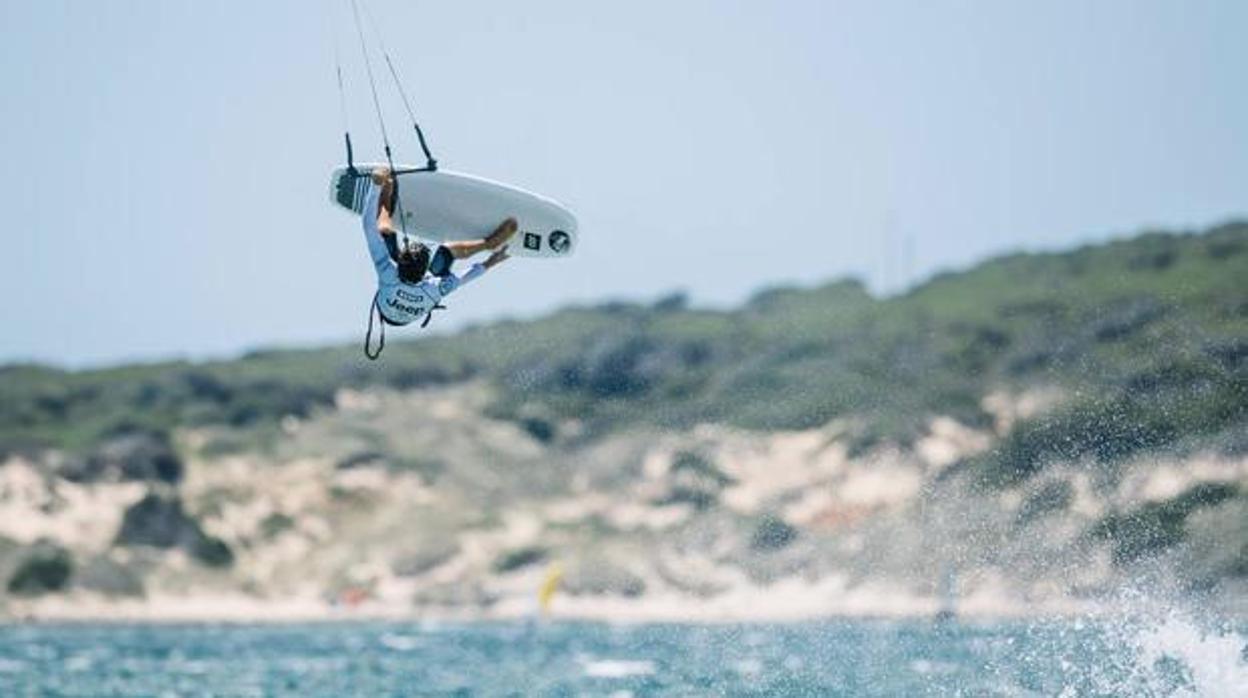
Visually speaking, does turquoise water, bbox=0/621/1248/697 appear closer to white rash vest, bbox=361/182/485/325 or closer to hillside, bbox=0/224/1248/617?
hillside, bbox=0/224/1248/617

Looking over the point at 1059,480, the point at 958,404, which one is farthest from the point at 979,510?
the point at 958,404

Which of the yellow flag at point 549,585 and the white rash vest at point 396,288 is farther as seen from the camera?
the yellow flag at point 549,585

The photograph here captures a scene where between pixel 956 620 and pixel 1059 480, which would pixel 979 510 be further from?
pixel 956 620

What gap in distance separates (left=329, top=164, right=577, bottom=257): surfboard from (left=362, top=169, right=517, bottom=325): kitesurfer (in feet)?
10.7

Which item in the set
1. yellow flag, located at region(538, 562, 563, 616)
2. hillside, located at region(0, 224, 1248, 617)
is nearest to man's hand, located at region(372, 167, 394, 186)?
hillside, located at region(0, 224, 1248, 617)

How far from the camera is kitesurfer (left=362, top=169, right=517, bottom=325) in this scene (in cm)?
1579

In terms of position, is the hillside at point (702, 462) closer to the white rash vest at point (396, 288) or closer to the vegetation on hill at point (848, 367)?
the vegetation on hill at point (848, 367)

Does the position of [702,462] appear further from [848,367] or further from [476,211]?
[476,211]

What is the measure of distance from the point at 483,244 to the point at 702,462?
6586 cm

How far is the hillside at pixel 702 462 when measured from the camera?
2475 inches

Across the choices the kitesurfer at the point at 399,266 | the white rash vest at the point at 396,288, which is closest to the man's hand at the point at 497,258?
the kitesurfer at the point at 399,266

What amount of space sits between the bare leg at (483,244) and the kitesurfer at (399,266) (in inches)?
0.7

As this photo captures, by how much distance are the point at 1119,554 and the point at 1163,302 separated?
2384 cm

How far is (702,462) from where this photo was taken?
8212cm
